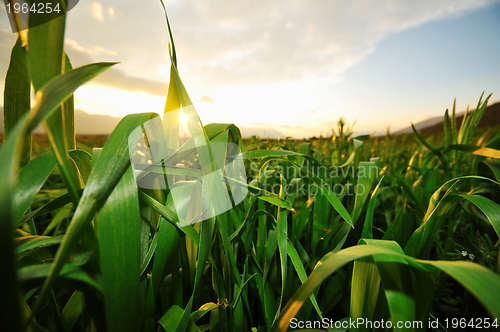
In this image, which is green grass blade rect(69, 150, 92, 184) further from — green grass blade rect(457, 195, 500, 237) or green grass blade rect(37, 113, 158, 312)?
green grass blade rect(457, 195, 500, 237)

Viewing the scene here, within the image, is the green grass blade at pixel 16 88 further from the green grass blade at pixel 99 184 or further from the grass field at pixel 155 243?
the green grass blade at pixel 99 184

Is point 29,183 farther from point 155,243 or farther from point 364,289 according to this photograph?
point 364,289

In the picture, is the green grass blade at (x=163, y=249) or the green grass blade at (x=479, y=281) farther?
the green grass blade at (x=163, y=249)

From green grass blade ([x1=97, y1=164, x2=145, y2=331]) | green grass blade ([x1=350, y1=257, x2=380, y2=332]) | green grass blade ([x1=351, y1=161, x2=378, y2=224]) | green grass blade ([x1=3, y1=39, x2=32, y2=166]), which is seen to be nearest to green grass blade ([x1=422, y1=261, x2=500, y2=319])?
green grass blade ([x1=350, y1=257, x2=380, y2=332])

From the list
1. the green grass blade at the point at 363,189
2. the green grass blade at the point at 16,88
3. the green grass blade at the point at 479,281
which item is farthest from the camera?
the green grass blade at the point at 363,189

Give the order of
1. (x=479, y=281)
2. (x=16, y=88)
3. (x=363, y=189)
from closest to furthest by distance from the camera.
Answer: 1. (x=479, y=281)
2. (x=16, y=88)
3. (x=363, y=189)

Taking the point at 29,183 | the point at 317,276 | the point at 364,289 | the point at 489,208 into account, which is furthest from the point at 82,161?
the point at 489,208

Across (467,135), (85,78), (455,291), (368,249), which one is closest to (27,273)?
(85,78)

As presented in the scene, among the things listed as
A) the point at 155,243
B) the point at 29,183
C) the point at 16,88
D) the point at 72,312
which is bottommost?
the point at 72,312

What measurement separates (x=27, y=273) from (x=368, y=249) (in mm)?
331

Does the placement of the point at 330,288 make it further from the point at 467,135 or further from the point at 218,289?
the point at 467,135

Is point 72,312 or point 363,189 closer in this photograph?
point 72,312

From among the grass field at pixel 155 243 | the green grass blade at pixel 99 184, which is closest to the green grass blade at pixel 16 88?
the grass field at pixel 155 243

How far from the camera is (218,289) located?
0.38 m
